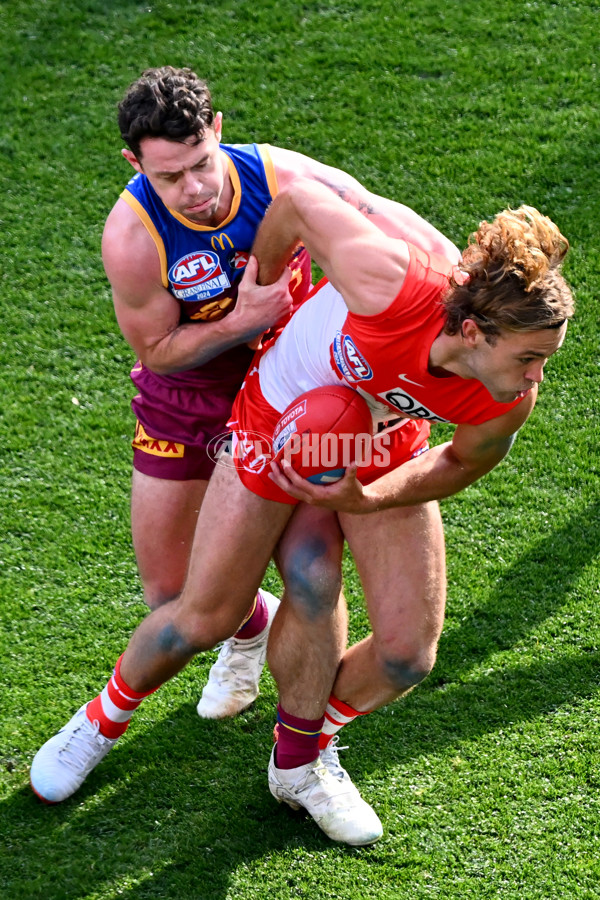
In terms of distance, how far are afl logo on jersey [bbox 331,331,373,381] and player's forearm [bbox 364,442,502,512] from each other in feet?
1.21

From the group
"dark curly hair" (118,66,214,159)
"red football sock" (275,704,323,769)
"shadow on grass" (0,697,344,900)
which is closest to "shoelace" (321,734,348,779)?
"red football sock" (275,704,323,769)

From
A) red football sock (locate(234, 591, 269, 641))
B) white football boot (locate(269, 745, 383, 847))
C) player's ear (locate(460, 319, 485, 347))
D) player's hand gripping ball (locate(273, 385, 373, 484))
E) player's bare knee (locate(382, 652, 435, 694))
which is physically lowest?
white football boot (locate(269, 745, 383, 847))

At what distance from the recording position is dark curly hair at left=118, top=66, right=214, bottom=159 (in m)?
3.51

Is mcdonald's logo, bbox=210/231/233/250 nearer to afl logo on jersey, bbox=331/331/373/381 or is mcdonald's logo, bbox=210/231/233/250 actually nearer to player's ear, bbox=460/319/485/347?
afl logo on jersey, bbox=331/331/373/381

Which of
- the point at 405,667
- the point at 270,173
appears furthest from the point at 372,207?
the point at 405,667

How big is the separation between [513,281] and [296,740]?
6.13ft

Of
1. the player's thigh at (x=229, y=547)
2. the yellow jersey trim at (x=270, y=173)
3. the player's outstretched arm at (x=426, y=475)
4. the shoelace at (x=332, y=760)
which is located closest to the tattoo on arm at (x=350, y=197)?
the yellow jersey trim at (x=270, y=173)

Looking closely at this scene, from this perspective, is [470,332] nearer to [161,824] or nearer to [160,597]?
[160,597]

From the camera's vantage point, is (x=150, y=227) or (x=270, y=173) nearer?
(x=150, y=227)

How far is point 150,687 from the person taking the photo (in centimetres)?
401

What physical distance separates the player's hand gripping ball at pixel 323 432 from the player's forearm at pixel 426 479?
157 millimetres

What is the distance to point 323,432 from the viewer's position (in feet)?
11.4

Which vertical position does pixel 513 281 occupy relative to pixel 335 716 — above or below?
above

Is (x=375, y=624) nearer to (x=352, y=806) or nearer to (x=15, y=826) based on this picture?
(x=352, y=806)
